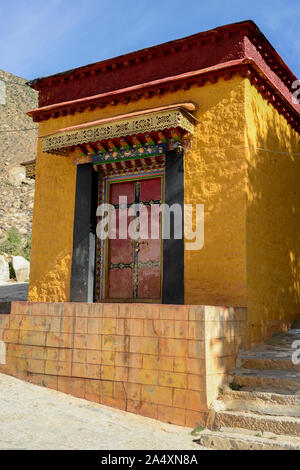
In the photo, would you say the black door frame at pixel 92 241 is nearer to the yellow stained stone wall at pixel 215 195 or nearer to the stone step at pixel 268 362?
Answer: the yellow stained stone wall at pixel 215 195

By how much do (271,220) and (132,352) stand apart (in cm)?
333

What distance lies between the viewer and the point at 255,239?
6801 mm

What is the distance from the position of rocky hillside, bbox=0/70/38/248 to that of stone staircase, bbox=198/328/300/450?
29.7m

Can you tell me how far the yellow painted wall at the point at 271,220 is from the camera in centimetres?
672

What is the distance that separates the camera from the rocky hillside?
1404 inches

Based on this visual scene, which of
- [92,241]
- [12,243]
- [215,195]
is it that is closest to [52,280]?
[92,241]

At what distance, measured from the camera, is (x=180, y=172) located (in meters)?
7.12

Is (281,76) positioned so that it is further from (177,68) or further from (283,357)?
(283,357)

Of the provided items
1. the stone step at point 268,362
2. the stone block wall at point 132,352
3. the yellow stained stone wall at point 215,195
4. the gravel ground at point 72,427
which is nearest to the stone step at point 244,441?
the gravel ground at point 72,427

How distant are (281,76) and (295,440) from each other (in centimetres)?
624

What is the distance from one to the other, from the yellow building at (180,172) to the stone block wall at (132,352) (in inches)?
42.3

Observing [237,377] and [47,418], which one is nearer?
[47,418]
